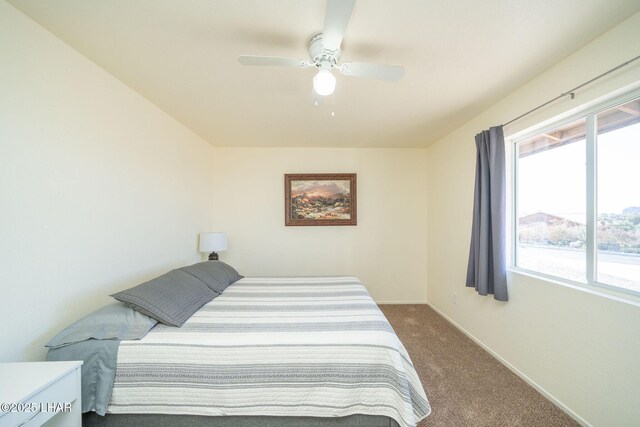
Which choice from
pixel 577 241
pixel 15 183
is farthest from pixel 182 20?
pixel 577 241

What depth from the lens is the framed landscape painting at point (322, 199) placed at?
151 inches

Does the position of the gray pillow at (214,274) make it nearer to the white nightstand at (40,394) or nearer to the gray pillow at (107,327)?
the gray pillow at (107,327)

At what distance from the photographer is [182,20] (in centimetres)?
141

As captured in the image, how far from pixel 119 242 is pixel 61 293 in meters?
0.54

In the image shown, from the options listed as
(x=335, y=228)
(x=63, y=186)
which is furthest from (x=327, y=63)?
(x=335, y=228)

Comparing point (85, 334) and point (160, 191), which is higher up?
point (160, 191)

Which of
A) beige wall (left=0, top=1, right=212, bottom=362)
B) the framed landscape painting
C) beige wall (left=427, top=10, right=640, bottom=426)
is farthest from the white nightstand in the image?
beige wall (left=427, top=10, right=640, bottom=426)

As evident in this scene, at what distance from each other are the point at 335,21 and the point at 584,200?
2118mm

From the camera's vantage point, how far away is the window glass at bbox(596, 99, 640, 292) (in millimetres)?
1470

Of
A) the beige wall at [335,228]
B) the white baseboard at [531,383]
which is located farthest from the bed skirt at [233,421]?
the beige wall at [335,228]

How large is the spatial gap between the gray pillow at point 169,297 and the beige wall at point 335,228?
5.80 ft

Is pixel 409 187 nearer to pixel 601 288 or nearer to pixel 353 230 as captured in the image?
pixel 353 230

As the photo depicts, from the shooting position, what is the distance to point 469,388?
6.40 ft

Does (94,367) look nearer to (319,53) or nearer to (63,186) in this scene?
(63,186)
